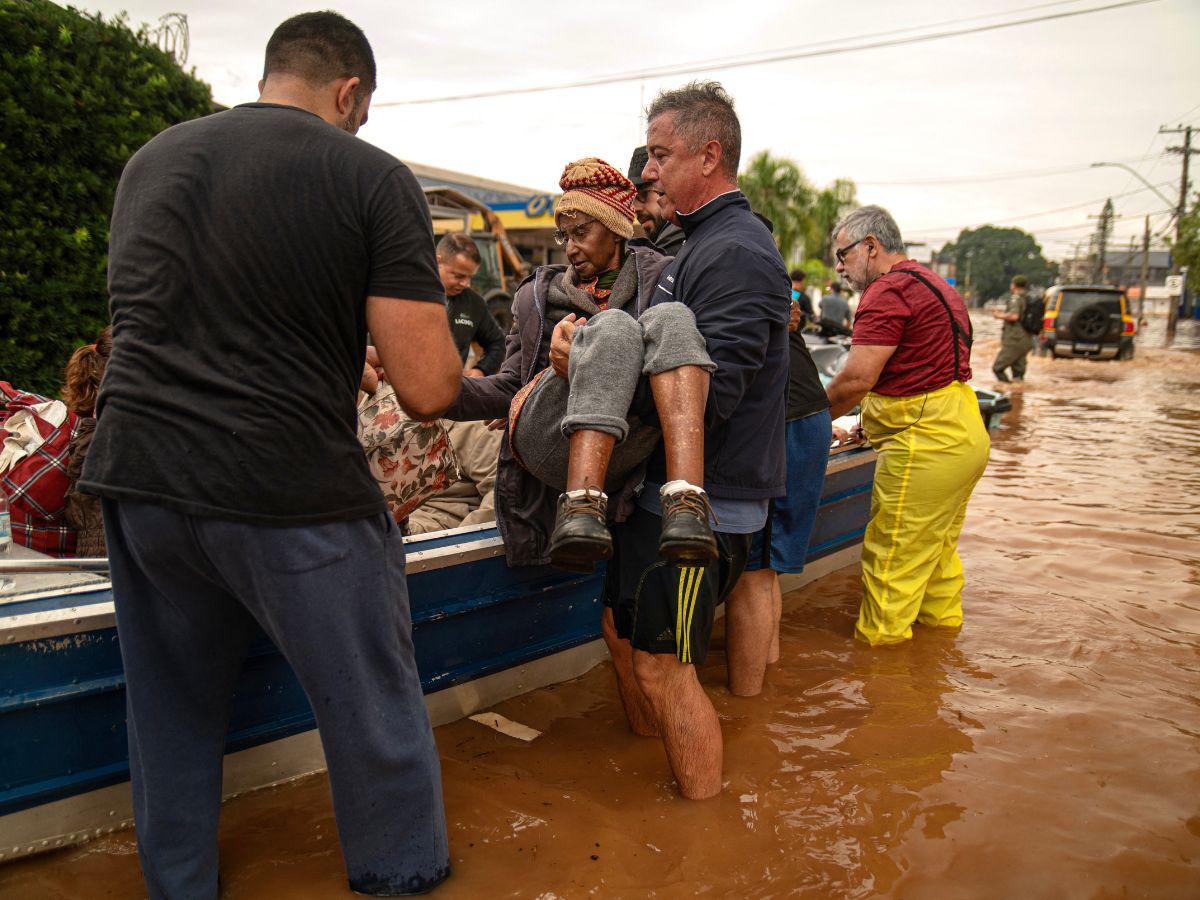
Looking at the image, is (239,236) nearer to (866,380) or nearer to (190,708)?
(190,708)

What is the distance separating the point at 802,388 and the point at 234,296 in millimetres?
2575

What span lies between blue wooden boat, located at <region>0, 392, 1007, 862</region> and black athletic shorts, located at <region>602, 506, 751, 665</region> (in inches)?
22.7

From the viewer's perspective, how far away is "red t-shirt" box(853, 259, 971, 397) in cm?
382

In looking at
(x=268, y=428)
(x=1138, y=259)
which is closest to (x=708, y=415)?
(x=268, y=428)

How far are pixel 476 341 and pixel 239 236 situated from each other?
15.2ft

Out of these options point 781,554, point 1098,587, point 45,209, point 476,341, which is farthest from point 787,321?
point 45,209

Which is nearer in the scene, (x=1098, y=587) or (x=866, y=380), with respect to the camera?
(x=866, y=380)

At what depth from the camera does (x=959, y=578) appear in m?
4.46

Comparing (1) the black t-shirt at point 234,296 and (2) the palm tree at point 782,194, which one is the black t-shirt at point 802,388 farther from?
(2) the palm tree at point 782,194

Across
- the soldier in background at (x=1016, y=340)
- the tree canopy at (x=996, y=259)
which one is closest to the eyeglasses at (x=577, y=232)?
the soldier in background at (x=1016, y=340)

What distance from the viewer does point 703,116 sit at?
8.54 feet

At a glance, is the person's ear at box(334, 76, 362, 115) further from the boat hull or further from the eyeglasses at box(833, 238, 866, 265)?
the eyeglasses at box(833, 238, 866, 265)

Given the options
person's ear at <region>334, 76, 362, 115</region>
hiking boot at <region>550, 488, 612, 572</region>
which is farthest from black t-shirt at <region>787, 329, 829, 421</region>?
person's ear at <region>334, 76, 362, 115</region>

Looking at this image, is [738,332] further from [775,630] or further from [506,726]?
[775,630]
